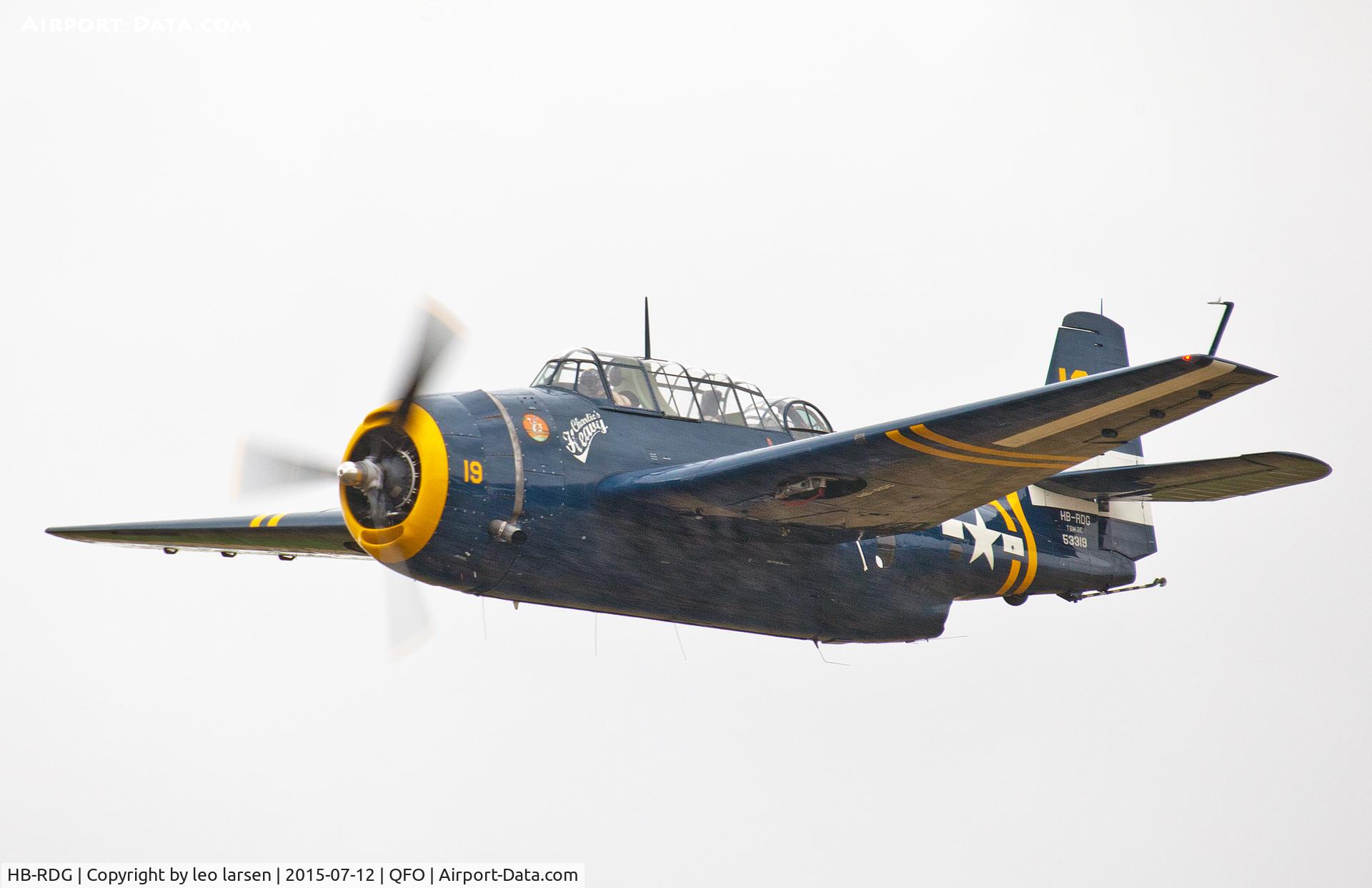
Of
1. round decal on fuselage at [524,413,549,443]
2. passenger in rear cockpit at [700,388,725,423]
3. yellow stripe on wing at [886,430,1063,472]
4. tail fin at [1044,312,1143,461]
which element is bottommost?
yellow stripe on wing at [886,430,1063,472]

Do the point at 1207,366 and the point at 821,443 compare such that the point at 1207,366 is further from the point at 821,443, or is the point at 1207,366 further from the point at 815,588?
the point at 815,588

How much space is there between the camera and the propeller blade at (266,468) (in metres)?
14.6

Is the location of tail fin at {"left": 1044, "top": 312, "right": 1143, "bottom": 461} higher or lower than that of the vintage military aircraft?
higher

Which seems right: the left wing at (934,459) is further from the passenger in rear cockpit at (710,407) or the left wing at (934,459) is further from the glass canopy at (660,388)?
the passenger in rear cockpit at (710,407)

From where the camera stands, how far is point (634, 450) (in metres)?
14.8

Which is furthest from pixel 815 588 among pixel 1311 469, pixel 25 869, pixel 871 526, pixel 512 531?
pixel 25 869

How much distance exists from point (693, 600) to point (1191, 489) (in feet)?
19.0

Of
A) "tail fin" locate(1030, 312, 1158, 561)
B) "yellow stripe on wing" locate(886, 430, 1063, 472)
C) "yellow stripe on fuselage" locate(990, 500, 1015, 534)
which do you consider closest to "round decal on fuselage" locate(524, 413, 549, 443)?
"yellow stripe on wing" locate(886, 430, 1063, 472)

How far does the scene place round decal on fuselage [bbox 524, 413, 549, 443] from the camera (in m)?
14.2

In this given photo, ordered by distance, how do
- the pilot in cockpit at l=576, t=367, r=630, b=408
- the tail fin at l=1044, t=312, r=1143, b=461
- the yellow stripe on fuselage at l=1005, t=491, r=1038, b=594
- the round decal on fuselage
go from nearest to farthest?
the round decal on fuselage
the pilot in cockpit at l=576, t=367, r=630, b=408
the yellow stripe on fuselage at l=1005, t=491, r=1038, b=594
the tail fin at l=1044, t=312, r=1143, b=461

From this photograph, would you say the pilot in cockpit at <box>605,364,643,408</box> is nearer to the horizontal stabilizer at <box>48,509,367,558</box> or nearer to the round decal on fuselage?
the round decal on fuselage

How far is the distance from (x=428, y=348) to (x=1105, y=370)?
10.5 m

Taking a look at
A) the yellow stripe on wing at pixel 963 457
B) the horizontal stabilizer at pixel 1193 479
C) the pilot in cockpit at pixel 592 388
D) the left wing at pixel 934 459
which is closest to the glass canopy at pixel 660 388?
the pilot in cockpit at pixel 592 388

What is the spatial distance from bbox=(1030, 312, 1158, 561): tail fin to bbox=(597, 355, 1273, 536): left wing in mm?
4729
